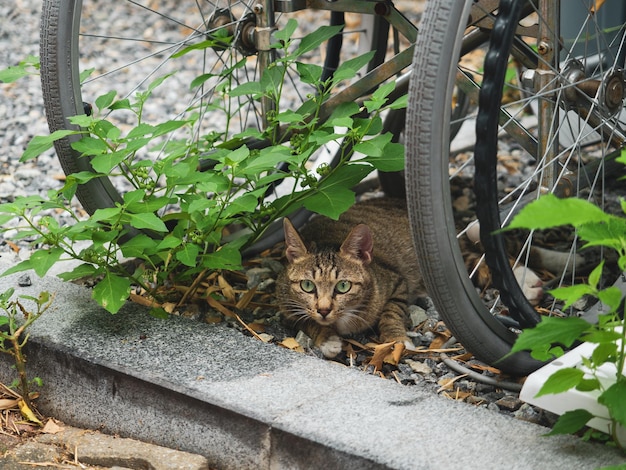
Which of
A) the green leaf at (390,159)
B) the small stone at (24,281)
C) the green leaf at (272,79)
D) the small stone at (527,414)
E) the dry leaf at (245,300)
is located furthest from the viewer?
the dry leaf at (245,300)

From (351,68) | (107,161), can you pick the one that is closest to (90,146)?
(107,161)

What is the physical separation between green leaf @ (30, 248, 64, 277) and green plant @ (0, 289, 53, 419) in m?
0.09

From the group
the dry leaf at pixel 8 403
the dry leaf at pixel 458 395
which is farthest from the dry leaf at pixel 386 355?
the dry leaf at pixel 8 403

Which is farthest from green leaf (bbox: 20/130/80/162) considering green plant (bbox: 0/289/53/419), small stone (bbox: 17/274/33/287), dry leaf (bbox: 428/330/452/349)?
dry leaf (bbox: 428/330/452/349)

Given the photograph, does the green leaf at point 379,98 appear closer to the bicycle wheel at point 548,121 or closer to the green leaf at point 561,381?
the bicycle wheel at point 548,121

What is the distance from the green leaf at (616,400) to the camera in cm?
183

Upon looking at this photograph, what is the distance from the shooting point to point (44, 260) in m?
2.54

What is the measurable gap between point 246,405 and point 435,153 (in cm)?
74

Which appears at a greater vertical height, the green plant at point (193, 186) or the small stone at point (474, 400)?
the green plant at point (193, 186)

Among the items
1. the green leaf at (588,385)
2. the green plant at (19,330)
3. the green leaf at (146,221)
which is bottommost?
the green plant at (19,330)

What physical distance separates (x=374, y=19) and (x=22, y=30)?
397 cm

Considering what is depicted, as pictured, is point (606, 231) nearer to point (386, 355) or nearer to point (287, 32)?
point (386, 355)

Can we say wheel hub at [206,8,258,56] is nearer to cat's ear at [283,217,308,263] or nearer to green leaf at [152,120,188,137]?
green leaf at [152,120,188,137]

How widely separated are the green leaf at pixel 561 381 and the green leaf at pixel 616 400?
0.06 metres
